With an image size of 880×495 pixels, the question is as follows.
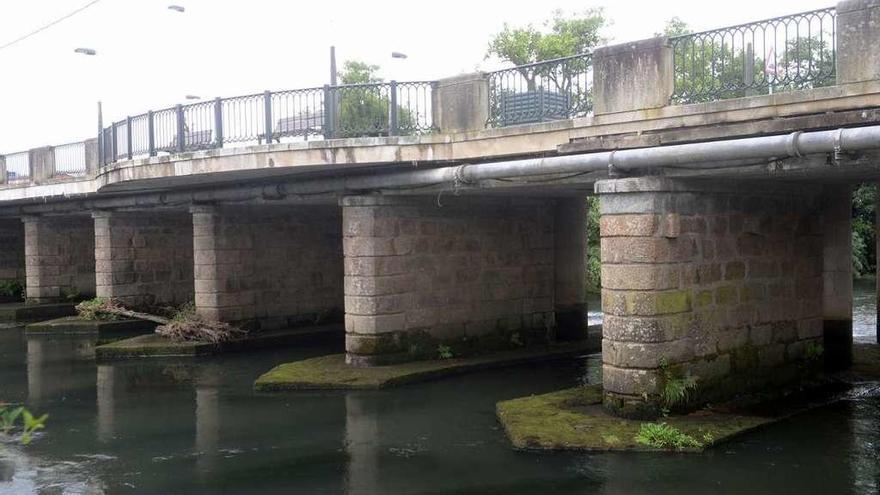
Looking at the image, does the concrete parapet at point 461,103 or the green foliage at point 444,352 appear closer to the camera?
the concrete parapet at point 461,103

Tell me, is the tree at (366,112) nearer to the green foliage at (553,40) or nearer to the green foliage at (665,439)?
the green foliage at (665,439)

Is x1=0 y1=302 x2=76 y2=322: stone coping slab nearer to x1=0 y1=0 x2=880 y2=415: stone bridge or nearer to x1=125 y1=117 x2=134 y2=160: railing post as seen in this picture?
x1=0 y1=0 x2=880 y2=415: stone bridge

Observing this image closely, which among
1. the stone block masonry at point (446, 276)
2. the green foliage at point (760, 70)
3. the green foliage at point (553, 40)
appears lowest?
the stone block masonry at point (446, 276)

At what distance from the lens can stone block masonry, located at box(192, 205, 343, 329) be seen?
16.7 meters

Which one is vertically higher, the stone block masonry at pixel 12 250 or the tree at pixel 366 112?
the tree at pixel 366 112

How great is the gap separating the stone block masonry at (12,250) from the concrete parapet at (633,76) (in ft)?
79.3

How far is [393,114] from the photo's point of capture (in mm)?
11133

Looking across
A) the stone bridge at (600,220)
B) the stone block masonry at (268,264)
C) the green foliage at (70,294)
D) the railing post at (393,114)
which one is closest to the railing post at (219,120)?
the stone bridge at (600,220)

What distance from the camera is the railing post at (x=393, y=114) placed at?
36.4 feet

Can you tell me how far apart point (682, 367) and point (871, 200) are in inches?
980

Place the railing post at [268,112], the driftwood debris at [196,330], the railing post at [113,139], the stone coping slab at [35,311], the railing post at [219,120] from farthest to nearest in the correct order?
the stone coping slab at [35,311] → the driftwood debris at [196,330] → the railing post at [113,139] → the railing post at [219,120] → the railing post at [268,112]

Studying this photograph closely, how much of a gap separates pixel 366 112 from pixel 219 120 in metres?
2.44

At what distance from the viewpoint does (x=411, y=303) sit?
13.0m

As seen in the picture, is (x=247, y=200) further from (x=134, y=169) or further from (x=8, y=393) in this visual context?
(x=8, y=393)
